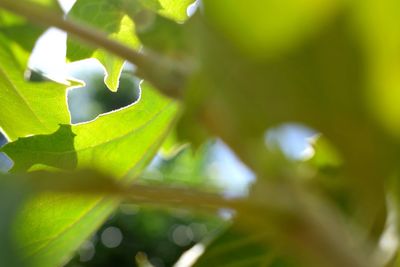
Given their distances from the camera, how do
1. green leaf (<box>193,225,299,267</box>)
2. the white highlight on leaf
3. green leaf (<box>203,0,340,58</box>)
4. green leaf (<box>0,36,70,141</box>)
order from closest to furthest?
green leaf (<box>203,0,340,58</box>) < the white highlight on leaf < green leaf (<box>193,225,299,267</box>) < green leaf (<box>0,36,70,141</box>)

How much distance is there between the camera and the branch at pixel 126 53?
346mm

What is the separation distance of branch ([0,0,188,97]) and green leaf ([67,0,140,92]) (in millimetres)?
236

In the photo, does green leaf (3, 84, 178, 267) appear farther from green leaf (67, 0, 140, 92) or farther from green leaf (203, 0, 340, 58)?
green leaf (203, 0, 340, 58)

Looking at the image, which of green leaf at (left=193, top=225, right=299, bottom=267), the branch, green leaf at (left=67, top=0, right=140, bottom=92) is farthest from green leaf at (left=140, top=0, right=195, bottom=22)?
the branch

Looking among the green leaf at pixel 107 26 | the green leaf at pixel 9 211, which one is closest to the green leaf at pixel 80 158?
the green leaf at pixel 107 26

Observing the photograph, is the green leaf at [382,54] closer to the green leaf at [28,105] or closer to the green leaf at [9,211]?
the green leaf at [9,211]

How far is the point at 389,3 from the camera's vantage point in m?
0.29

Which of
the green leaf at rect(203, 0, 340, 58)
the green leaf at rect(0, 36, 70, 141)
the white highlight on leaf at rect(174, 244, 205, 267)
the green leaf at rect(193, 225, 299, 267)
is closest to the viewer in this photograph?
the green leaf at rect(203, 0, 340, 58)

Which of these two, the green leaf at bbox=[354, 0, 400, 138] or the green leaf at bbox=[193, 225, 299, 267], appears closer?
the green leaf at bbox=[354, 0, 400, 138]

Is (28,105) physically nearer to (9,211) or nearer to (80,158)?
(80,158)

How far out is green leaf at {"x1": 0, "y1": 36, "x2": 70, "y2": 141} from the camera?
73 cm

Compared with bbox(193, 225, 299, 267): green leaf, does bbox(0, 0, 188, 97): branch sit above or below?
above

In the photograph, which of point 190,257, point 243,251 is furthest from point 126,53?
point 243,251

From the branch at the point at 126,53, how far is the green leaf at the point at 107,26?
0.77 ft
